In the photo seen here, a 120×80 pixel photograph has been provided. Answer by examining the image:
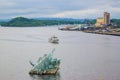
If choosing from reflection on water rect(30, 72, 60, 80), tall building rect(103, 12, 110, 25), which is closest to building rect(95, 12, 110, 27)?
tall building rect(103, 12, 110, 25)

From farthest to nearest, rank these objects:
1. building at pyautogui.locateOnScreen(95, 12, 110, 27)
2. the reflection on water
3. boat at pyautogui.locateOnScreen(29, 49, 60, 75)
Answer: building at pyautogui.locateOnScreen(95, 12, 110, 27) < boat at pyautogui.locateOnScreen(29, 49, 60, 75) < the reflection on water

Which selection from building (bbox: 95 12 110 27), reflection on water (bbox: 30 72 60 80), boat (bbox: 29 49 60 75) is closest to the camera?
reflection on water (bbox: 30 72 60 80)

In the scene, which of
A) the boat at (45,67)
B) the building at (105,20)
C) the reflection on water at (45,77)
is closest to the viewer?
the reflection on water at (45,77)

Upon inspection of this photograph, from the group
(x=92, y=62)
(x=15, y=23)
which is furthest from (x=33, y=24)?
(x=92, y=62)

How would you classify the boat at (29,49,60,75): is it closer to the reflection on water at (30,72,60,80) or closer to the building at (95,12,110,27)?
the reflection on water at (30,72,60,80)

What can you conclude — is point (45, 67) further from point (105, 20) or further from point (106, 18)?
point (106, 18)

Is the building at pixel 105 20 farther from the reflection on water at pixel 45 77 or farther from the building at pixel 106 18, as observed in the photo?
the reflection on water at pixel 45 77

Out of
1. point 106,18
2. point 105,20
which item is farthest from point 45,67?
point 106,18

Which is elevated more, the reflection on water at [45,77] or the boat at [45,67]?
the boat at [45,67]

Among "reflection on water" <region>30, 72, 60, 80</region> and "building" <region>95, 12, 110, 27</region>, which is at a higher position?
"reflection on water" <region>30, 72, 60, 80</region>

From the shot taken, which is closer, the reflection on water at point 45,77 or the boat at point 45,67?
the reflection on water at point 45,77

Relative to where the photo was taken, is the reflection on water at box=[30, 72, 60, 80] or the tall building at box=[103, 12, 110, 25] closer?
the reflection on water at box=[30, 72, 60, 80]

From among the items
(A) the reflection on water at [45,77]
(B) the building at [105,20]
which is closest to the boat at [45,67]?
(A) the reflection on water at [45,77]

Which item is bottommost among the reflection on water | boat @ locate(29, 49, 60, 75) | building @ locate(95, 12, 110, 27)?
building @ locate(95, 12, 110, 27)
